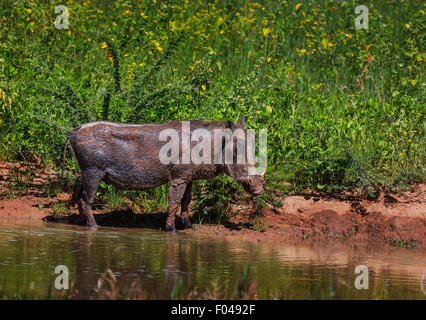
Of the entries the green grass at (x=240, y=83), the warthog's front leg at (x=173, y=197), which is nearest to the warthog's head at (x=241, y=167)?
the warthog's front leg at (x=173, y=197)

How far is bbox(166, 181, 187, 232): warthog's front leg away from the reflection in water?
16cm

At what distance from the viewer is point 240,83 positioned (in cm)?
1034

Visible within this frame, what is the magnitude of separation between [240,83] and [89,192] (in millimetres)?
2848

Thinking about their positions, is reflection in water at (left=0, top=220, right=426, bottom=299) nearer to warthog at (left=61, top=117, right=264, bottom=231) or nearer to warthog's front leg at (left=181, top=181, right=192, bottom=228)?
warthog's front leg at (left=181, top=181, right=192, bottom=228)

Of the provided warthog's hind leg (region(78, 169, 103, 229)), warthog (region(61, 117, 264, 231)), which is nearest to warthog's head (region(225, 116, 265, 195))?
warthog (region(61, 117, 264, 231))

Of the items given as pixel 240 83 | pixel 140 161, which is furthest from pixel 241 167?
pixel 240 83

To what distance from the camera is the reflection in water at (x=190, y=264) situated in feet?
18.9

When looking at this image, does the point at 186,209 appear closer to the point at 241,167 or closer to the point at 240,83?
the point at 241,167

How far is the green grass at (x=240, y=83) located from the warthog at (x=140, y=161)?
2.83 feet

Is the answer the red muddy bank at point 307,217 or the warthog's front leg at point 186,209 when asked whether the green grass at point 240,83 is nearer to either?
the red muddy bank at point 307,217

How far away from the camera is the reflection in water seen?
576 cm
